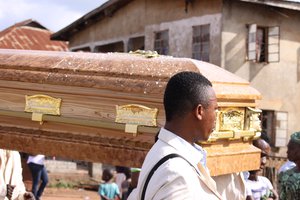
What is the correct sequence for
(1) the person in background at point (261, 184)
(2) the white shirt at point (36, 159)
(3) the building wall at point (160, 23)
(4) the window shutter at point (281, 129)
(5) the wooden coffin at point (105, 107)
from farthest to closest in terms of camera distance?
(4) the window shutter at point (281, 129) < (3) the building wall at point (160, 23) < (2) the white shirt at point (36, 159) < (1) the person in background at point (261, 184) < (5) the wooden coffin at point (105, 107)

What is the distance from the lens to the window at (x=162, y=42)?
53.2 feet

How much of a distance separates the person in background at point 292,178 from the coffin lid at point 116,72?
0.71 metres

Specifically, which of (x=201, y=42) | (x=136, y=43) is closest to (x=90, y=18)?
(x=136, y=43)

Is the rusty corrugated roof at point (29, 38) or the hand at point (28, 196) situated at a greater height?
the rusty corrugated roof at point (29, 38)

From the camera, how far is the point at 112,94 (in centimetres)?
314

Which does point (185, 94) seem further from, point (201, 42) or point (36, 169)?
point (201, 42)

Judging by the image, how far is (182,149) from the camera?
77.9 inches

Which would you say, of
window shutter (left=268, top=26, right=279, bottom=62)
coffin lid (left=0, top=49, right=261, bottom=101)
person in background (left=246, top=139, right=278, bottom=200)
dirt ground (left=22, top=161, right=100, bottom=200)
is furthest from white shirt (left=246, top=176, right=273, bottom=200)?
window shutter (left=268, top=26, right=279, bottom=62)

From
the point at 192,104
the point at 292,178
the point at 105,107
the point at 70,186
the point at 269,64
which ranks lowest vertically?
the point at 70,186

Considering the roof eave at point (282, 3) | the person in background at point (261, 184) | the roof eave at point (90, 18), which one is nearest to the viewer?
the person in background at point (261, 184)

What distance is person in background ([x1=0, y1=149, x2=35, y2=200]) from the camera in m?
4.21

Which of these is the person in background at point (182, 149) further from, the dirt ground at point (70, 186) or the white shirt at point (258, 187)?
the dirt ground at point (70, 186)

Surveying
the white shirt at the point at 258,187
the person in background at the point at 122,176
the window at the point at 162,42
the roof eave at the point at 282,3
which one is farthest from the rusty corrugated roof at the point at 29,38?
the white shirt at the point at 258,187

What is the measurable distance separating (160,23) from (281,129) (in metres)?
4.54
